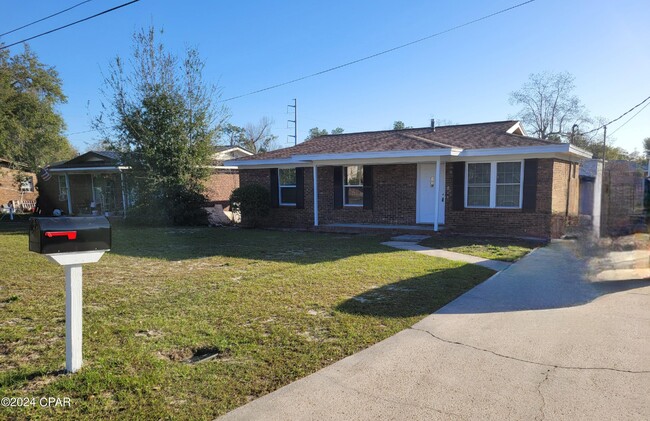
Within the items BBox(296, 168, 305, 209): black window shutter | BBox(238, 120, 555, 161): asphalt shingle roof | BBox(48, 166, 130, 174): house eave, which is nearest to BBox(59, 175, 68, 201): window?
BBox(48, 166, 130, 174): house eave

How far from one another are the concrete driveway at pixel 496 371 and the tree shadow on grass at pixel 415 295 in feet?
0.98

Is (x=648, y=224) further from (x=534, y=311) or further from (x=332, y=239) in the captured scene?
(x=332, y=239)

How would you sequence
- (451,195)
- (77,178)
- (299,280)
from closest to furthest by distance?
(299,280)
(451,195)
(77,178)

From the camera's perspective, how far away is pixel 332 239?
42.5ft

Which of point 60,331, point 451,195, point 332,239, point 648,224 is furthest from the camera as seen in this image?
point 451,195

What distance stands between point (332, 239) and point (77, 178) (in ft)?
70.1

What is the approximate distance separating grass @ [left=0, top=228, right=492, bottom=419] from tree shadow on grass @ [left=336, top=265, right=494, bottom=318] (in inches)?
1.1

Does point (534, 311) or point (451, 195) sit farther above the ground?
point (451, 195)

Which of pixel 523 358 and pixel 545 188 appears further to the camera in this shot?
pixel 545 188

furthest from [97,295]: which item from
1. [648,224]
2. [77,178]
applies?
[77,178]

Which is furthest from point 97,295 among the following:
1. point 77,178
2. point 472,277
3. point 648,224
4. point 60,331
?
point 77,178

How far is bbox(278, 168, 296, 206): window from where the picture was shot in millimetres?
17000

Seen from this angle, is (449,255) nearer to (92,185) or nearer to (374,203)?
(374,203)

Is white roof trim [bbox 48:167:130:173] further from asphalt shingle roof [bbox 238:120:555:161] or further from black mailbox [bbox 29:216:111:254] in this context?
black mailbox [bbox 29:216:111:254]
